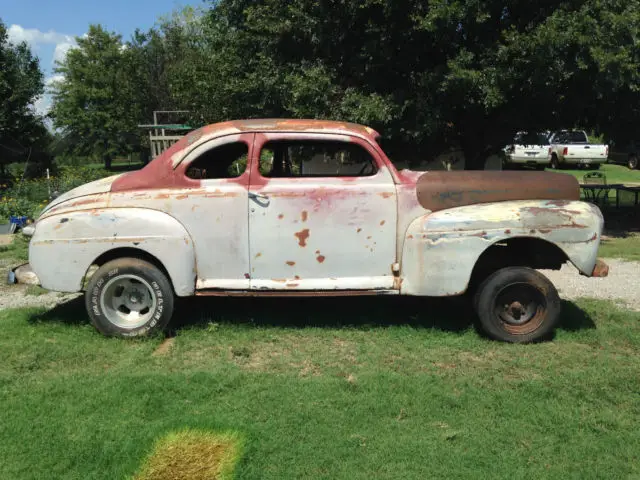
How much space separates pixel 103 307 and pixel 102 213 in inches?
33.2

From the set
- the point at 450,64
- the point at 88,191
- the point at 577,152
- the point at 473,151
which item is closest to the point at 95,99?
the point at 577,152

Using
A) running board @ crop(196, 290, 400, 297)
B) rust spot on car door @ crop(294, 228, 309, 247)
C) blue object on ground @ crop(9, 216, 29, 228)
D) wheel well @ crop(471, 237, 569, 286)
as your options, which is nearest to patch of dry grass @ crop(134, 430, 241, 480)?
running board @ crop(196, 290, 400, 297)

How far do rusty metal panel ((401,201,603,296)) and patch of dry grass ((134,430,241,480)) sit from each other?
7.52 feet

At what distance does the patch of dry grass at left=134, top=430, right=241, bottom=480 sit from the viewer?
3.14m

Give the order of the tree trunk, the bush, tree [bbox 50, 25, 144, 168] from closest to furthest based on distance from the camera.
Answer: the tree trunk, the bush, tree [bbox 50, 25, 144, 168]

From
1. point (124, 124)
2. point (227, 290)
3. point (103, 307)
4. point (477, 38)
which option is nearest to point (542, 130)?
point (477, 38)

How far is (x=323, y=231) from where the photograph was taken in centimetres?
501

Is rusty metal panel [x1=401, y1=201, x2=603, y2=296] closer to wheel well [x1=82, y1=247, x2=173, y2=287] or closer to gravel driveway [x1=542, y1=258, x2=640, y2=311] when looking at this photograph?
gravel driveway [x1=542, y1=258, x2=640, y2=311]

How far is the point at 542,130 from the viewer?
11.1 metres

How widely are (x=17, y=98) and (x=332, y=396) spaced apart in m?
18.7

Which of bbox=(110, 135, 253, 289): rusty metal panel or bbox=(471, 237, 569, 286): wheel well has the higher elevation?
bbox=(110, 135, 253, 289): rusty metal panel

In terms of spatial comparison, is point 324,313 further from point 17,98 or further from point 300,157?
point 17,98

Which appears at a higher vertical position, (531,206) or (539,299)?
(531,206)

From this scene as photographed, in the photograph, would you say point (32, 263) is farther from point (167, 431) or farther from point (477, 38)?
point (477, 38)
